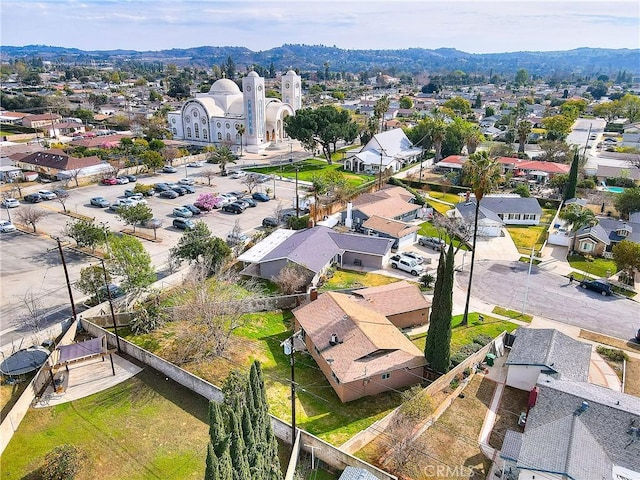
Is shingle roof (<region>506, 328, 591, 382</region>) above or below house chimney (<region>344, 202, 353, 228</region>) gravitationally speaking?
below

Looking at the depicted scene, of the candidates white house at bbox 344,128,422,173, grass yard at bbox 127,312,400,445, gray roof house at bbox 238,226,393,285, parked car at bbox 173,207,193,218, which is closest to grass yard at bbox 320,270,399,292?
gray roof house at bbox 238,226,393,285

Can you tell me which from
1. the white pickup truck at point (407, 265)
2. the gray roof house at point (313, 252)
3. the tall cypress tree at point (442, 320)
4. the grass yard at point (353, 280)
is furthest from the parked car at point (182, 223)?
the tall cypress tree at point (442, 320)

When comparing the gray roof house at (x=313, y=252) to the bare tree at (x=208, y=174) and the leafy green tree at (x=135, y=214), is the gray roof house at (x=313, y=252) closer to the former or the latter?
the leafy green tree at (x=135, y=214)

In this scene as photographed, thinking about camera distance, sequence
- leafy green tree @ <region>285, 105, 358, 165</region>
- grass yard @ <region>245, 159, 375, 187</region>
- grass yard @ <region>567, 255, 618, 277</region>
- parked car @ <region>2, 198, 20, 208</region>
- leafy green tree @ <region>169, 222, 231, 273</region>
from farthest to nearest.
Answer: leafy green tree @ <region>285, 105, 358, 165</region>
grass yard @ <region>245, 159, 375, 187</region>
parked car @ <region>2, 198, 20, 208</region>
grass yard @ <region>567, 255, 618, 277</region>
leafy green tree @ <region>169, 222, 231, 273</region>

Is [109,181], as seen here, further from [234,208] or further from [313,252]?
[313,252]

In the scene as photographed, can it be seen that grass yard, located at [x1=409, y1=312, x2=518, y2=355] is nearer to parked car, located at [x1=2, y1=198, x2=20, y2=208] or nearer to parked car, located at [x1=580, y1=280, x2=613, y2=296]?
parked car, located at [x1=580, y1=280, x2=613, y2=296]

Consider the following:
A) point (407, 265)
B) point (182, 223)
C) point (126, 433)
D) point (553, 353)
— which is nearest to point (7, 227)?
point (182, 223)

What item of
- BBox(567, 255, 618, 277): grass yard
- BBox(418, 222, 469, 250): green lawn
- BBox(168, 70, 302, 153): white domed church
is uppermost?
BBox(168, 70, 302, 153): white domed church
